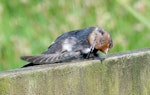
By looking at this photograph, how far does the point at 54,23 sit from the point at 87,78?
1669mm

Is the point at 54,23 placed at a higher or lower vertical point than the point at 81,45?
lower

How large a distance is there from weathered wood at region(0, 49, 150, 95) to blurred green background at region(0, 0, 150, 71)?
1329mm

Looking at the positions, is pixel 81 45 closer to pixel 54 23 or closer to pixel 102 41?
pixel 102 41

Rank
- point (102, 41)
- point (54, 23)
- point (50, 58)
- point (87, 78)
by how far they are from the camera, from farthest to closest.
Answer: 1. point (54, 23)
2. point (102, 41)
3. point (50, 58)
4. point (87, 78)

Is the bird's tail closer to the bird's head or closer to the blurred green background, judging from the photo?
the bird's head

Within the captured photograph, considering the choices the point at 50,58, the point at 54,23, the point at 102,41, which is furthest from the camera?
the point at 54,23

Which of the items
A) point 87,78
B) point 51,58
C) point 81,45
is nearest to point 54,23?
point 81,45

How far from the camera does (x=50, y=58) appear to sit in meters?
2.09

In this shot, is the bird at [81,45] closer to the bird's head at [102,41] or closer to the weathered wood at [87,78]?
the bird's head at [102,41]

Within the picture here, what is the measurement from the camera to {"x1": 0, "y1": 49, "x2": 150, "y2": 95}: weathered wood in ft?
5.46

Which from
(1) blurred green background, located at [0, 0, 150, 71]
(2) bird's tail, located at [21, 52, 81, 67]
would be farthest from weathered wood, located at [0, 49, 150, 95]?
(1) blurred green background, located at [0, 0, 150, 71]

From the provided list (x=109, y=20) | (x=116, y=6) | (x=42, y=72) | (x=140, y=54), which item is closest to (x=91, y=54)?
(x=140, y=54)

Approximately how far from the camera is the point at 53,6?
3.55 metres

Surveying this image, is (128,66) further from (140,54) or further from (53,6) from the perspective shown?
(53,6)
